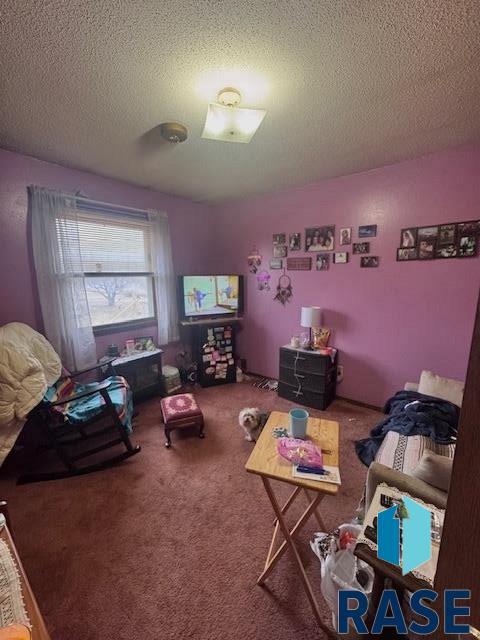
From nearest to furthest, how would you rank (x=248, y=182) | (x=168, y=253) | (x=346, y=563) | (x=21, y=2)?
1. (x=21, y=2)
2. (x=346, y=563)
3. (x=248, y=182)
4. (x=168, y=253)

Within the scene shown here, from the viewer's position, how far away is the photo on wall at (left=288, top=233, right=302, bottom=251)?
3074mm

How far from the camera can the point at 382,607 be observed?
2.51 ft

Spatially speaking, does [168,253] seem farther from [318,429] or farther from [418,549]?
[418,549]

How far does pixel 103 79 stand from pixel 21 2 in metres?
0.39

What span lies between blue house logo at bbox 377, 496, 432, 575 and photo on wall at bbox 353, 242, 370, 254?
227cm

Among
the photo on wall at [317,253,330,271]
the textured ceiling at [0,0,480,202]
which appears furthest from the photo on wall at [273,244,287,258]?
the textured ceiling at [0,0,480,202]

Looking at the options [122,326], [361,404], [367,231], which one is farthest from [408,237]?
[122,326]

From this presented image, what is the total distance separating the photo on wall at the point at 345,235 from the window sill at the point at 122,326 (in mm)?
2416

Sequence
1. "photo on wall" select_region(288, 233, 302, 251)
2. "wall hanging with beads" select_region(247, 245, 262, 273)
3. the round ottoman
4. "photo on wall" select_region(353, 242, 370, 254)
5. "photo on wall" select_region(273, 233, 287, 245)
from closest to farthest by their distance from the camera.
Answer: the round ottoman
"photo on wall" select_region(353, 242, 370, 254)
"photo on wall" select_region(288, 233, 302, 251)
"photo on wall" select_region(273, 233, 287, 245)
"wall hanging with beads" select_region(247, 245, 262, 273)

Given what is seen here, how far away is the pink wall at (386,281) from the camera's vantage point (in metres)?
2.19

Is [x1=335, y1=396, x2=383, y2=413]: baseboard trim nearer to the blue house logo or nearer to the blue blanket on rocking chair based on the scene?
the blue house logo

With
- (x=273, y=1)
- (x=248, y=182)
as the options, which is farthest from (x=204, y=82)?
(x=248, y=182)

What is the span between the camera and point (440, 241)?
2242 mm

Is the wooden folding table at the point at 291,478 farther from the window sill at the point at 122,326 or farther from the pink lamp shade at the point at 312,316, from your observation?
the window sill at the point at 122,326
